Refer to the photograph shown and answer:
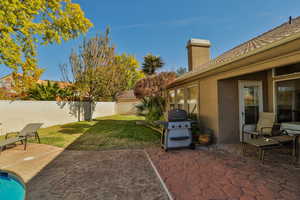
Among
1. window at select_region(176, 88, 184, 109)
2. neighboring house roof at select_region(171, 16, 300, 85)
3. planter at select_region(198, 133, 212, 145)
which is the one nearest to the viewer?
neighboring house roof at select_region(171, 16, 300, 85)

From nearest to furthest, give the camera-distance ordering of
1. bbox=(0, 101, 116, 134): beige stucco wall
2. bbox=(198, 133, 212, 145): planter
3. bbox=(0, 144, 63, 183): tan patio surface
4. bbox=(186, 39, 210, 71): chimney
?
bbox=(0, 144, 63, 183): tan patio surface, bbox=(198, 133, 212, 145): planter, bbox=(0, 101, 116, 134): beige stucco wall, bbox=(186, 39, 210, 71): chimney

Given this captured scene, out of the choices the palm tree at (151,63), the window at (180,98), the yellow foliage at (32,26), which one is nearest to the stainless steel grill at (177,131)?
the window at (180,98)

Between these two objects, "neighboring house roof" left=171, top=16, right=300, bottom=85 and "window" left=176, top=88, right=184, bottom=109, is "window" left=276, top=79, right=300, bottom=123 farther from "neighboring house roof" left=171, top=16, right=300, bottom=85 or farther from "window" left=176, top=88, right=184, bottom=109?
"window" left=176, top=88, right=184, bottom=109

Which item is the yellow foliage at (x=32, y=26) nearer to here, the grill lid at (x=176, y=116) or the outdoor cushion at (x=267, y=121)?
the grill lid at (x=176, y=116)

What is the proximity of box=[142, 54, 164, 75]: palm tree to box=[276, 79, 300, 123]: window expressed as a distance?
2031 centimetres

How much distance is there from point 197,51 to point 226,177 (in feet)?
29.1

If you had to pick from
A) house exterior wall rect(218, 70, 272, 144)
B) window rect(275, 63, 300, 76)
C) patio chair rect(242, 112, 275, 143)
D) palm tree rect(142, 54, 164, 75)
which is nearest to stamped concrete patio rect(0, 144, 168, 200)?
house exterior wall rect(218, 70, 272, 144)

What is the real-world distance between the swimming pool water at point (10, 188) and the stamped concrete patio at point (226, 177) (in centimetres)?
242

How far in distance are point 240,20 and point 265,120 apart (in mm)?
7507

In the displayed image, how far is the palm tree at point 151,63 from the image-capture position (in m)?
24.1

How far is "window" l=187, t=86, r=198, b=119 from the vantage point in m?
6.64

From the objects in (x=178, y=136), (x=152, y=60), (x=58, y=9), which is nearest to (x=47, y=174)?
(x=178, y=136)

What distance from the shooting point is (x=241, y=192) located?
246 cm

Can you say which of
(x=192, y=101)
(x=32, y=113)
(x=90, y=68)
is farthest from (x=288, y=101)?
Result: (x=32, y=113)
